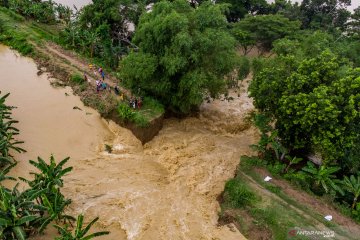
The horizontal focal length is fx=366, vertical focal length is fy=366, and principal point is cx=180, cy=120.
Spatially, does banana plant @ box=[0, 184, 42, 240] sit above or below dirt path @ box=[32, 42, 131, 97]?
below

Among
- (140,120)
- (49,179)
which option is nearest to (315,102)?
(140,120)

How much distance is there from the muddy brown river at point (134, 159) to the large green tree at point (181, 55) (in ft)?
9.09

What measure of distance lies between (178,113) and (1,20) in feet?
58.2

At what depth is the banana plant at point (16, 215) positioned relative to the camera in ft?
38.1

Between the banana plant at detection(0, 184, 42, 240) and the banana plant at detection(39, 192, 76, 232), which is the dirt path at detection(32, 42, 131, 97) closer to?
the banana plant at detection(39, 192, 76, 232)

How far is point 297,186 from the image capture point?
58.2 ft

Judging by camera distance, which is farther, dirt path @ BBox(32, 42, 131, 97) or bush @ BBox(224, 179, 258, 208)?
dirt path @ BBox(32, 42, 131, 97)

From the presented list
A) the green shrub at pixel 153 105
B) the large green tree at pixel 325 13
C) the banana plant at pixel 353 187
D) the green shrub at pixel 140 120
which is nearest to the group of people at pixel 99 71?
the green shrub at pixel 153 105

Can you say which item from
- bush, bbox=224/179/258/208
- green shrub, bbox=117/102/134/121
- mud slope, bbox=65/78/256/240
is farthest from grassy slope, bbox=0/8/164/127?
bush, bbox=224/179/258/208

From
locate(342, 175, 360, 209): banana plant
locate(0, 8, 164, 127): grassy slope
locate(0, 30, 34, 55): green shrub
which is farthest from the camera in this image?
locate(0, 30, 34, 55): green shrub

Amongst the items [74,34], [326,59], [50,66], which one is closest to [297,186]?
[326,59]

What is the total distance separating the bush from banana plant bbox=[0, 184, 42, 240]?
26.5ft

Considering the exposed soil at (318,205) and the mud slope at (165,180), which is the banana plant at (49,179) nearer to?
the mud slope at (165,180)

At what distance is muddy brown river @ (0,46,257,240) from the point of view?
1523 cm
